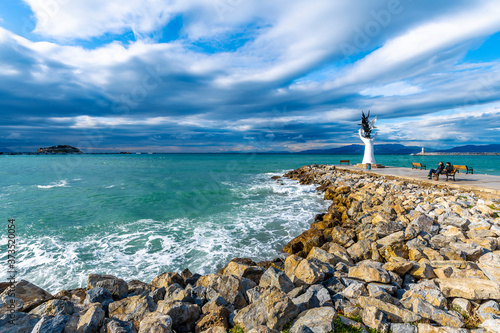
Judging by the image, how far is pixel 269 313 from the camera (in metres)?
4.04

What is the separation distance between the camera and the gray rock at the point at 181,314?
13.7ft

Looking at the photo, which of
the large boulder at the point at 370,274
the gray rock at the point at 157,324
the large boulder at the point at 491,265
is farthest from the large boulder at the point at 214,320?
the large boulder at the point at 491,265

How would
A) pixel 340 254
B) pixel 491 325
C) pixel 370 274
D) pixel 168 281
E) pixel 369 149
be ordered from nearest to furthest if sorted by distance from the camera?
pixel 491 325
pixel 370 274
pixel 168 281
pixel 340 254
pixel 369 149

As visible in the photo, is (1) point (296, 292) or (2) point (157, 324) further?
(1) point (296, 292)

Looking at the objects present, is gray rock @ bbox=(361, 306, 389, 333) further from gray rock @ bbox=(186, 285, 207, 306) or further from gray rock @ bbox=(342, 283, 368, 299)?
gray rock @ bbox=(186, 285, 207, 306)

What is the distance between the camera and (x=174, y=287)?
18.0 feet

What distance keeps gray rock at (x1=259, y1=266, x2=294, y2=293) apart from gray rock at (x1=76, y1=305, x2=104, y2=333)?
10.8ft

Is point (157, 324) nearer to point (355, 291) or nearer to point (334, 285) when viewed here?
point (334, 285)

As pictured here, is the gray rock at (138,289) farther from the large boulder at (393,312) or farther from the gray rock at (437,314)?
the gray rock at (437,314)

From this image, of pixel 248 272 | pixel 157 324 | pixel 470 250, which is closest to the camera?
pixel 157 324

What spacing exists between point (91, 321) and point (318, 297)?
4.24m

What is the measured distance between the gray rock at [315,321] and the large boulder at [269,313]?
0.20 meters

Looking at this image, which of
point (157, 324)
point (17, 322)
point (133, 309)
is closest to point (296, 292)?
point (157, 324)

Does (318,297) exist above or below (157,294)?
above
